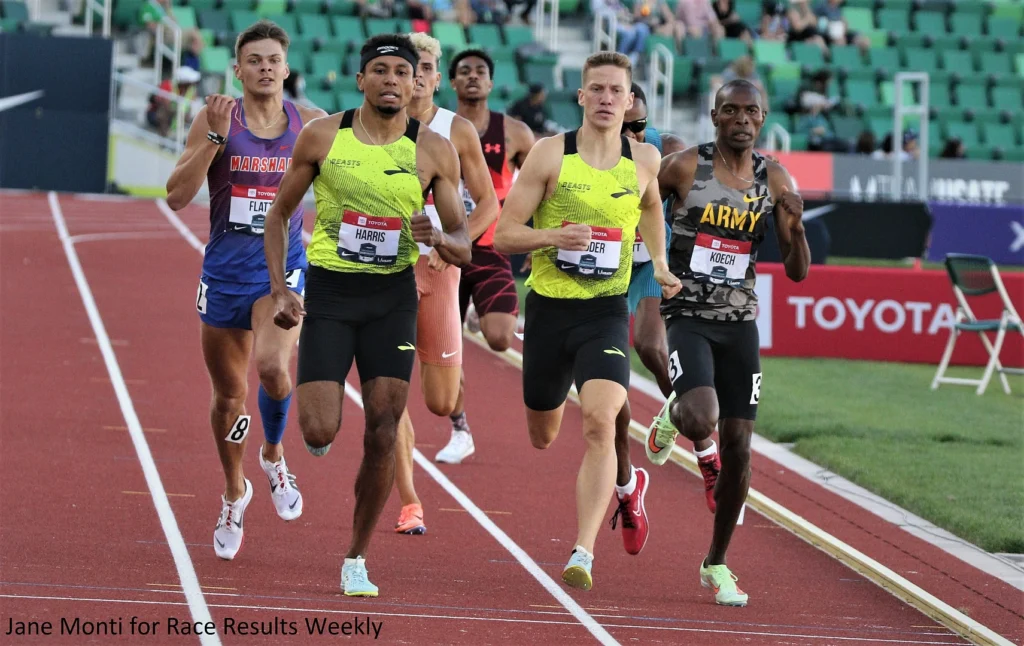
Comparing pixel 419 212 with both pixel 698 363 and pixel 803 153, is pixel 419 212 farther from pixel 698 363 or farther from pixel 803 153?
pixel 803 153

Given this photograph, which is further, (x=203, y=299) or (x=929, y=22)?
(x=929, y=22)

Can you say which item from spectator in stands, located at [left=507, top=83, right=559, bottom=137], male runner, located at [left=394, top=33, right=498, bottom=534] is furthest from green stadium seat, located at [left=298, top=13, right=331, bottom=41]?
male runner, located at [left=394, top=33, right=498, bottom=534]

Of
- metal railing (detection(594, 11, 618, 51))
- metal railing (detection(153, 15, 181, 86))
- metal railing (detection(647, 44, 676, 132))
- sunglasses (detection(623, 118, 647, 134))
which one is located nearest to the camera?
sunglasses (detection(623, 118, 647, 134))

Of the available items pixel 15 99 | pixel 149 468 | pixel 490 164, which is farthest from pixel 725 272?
pixel 15 99

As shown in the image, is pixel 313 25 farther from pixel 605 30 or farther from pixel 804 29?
pixel 804 29

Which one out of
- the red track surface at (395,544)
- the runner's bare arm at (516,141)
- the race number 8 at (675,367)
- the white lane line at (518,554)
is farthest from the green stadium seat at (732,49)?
the race number 8 at (675,367)

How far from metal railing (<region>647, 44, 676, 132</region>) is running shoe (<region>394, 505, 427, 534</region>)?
19.3 metres

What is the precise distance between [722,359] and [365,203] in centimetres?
174

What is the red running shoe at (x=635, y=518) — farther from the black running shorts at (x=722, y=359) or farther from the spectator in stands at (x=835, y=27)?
the spectator in stands at (x=835, y=27)

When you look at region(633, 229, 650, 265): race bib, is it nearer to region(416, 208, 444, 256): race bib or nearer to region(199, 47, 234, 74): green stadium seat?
region(416, 208, 444, 256): race bib

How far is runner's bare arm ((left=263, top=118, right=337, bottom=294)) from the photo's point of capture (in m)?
6.59

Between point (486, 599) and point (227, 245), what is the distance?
205cm

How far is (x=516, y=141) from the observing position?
372 inches

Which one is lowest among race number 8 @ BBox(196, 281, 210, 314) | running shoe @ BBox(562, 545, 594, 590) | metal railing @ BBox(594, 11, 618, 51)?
running shoe @ BBox(562, 545, 594, 590)
